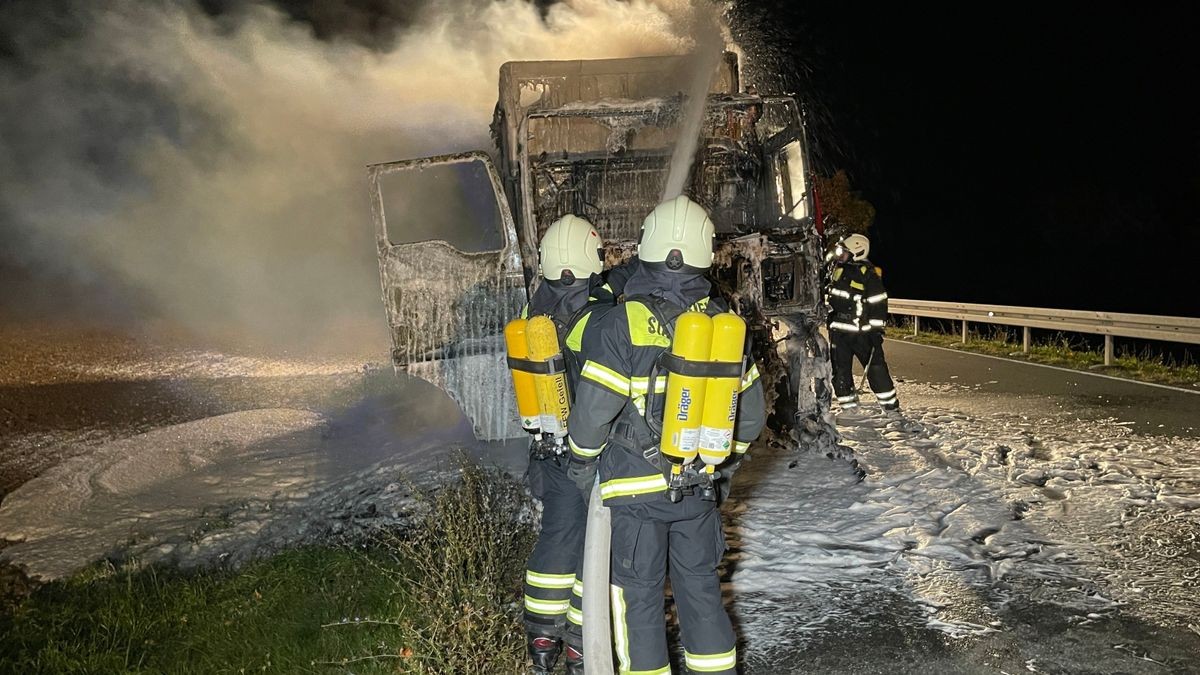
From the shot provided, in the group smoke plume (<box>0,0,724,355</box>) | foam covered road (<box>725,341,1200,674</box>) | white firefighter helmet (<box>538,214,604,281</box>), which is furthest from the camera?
smoke plume (<box>0,0,724,355</box>)

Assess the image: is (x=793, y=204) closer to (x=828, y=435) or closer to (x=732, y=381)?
(x=828, y=435)

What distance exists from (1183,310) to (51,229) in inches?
1178

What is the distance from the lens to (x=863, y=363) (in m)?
8.44

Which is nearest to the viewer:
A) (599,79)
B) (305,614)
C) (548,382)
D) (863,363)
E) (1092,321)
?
(548,382)

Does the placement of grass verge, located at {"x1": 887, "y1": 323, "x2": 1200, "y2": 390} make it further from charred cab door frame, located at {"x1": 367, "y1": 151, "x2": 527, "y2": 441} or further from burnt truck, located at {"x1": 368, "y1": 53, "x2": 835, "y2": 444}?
charred cab door frame, located at {"x1": 367, "y1": 151, "x2": 527, "y2": 441}

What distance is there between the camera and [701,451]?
296 cm

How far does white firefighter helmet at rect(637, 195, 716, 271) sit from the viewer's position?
10.0 feet

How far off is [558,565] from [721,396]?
1221mm

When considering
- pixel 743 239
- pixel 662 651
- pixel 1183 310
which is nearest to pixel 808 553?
pixel 662 651

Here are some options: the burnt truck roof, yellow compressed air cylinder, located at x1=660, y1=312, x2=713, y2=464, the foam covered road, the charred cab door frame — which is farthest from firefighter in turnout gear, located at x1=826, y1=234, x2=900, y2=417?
yellow compressed air cylinder, located at x1=660, y1=312, x2=713, y2=464

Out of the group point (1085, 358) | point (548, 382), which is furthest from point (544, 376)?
point (1085, 358)

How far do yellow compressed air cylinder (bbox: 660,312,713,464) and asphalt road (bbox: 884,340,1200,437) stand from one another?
5819mm

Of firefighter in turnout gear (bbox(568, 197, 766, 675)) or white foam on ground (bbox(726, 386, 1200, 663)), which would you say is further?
white foam on ground (bbox(726, 386, 1200, 663))

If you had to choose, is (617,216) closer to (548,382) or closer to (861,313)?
(861,313)
